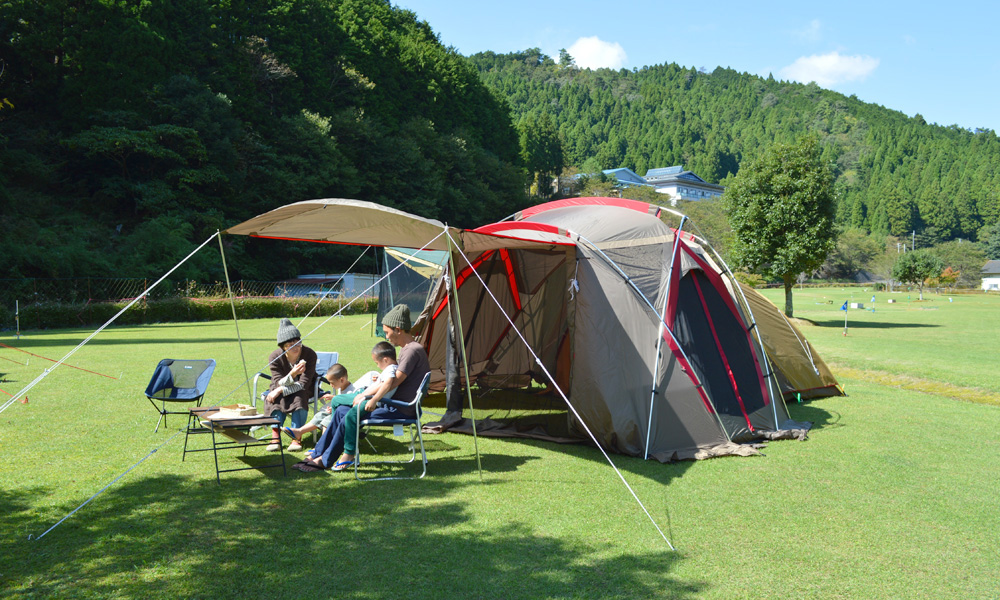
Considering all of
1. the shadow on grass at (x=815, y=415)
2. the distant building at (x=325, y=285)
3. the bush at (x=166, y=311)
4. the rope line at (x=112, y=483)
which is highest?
the distant building at (x=325, y=285)

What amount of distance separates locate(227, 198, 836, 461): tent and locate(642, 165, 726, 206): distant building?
4956 inches

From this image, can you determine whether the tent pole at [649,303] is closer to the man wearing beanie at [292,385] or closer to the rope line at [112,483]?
the man wearing beanie at [292,385]

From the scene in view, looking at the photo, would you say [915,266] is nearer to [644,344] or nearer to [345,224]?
[644,344]

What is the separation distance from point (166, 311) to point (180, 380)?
19.5 metres

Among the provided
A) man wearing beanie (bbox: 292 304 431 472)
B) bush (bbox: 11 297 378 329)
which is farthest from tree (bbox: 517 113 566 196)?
man wearing beanie (bbox: 292 304 431 472)

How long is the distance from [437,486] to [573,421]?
73.8 inches

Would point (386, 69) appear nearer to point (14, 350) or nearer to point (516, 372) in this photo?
point (14, 350)

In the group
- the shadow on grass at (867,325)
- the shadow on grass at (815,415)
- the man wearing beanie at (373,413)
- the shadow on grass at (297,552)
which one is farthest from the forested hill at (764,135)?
the shadow on grass at (297,552)

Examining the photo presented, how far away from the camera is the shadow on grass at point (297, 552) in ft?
12.5

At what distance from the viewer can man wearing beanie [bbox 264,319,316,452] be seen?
6.62 m

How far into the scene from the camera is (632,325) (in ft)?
22.5

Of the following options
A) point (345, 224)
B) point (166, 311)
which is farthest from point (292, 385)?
point (166, 311)

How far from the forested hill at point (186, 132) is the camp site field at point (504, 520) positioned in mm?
24530

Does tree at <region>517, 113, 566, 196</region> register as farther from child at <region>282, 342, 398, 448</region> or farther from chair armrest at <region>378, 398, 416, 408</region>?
chair armrest at <region>378, 398, 416, 408</region>
